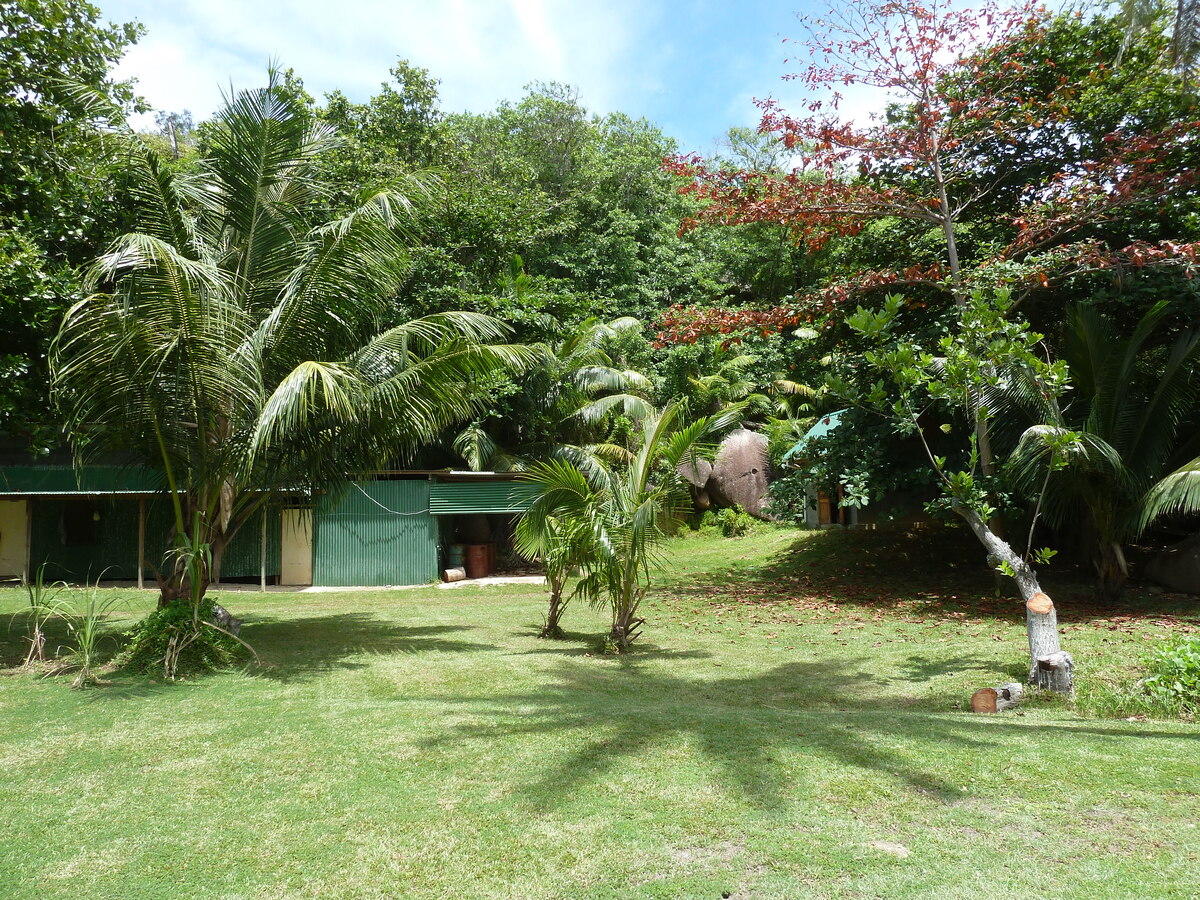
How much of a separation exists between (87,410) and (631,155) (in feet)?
74.4

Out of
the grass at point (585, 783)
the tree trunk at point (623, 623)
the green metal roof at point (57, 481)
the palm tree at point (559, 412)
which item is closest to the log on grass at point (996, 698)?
the grass at point (585, 783)

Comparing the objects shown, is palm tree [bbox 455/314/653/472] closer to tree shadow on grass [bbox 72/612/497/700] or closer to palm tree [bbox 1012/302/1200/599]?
tree shadow on grass [bbox 72/612/497/700]

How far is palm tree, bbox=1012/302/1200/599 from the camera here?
10695 mm

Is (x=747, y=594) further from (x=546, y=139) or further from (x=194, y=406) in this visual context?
(x=546, y=139)

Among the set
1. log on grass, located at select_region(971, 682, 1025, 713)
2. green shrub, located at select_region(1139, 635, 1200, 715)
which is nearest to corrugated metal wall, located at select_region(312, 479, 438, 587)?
log on grass, located at select_region(971, 682, 1025, 713)

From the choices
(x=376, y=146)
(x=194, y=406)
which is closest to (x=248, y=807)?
(x=194, y=406)

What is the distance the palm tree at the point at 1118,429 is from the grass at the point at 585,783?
10.1 feet

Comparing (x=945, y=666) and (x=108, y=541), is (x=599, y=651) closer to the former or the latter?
(x=945, y=666)

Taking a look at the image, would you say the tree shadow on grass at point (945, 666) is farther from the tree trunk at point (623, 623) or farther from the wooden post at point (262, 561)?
the wooden post at point (262, 561)

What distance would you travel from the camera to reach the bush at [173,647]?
24.7ft

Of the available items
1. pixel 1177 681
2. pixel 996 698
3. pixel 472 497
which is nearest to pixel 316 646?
pixel 996 698

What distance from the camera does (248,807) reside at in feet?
13.4

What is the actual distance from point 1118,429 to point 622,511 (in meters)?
7.29

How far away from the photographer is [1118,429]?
435 inches
